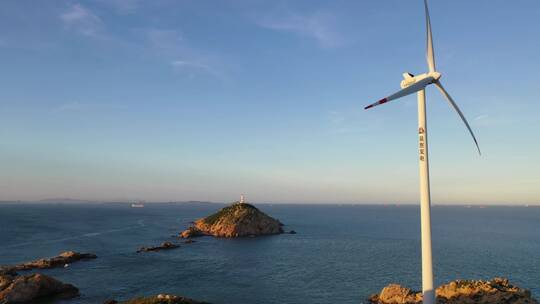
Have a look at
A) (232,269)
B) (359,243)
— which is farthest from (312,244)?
(232,269)

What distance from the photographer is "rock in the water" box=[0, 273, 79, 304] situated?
6122cm

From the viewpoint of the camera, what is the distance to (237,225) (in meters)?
161

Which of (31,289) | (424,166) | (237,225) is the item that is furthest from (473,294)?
(237,225)

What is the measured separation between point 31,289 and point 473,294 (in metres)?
72.4

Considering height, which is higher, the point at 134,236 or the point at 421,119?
the point at 421,119

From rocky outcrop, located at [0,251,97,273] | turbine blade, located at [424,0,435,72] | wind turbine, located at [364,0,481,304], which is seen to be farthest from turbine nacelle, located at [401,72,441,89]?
rocky outcrop, located at [0,251,97,273]

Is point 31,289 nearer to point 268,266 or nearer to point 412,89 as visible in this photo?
point 268,266

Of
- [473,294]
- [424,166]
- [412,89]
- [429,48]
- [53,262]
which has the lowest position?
[53,262]

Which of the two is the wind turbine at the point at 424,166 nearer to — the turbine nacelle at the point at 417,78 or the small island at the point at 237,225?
the turbine nacelle at the point at 417,78

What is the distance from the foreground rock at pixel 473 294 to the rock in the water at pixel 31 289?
57.2m

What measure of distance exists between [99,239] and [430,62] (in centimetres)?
14487

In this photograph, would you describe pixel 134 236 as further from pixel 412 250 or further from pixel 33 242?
pixel 412 250

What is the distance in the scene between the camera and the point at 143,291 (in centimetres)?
6906

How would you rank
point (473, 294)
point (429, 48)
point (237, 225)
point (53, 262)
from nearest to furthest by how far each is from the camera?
point (429, 48) < point (473, 294) < point (53, 262) < point (237, 225)
